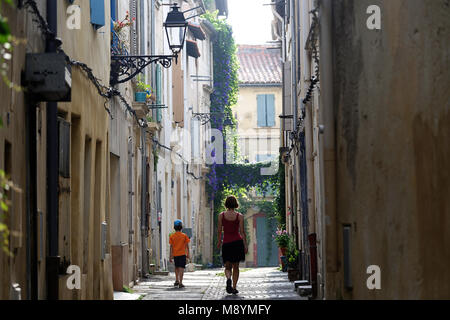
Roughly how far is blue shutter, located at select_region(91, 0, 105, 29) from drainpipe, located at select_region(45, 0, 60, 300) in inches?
122

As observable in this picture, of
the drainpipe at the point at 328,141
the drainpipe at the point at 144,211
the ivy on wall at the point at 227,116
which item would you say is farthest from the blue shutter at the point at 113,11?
the ivy on wall at the point at 227,116

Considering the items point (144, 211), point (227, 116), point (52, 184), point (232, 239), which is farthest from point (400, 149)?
point (227, 116)

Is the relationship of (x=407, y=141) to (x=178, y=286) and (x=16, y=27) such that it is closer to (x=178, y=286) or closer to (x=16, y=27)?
(x=16, y=27)

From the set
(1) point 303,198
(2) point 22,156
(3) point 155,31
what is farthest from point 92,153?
(3) point 155,31

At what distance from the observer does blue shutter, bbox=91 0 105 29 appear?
12.2 meters

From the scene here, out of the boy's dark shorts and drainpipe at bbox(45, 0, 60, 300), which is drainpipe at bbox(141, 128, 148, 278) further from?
drainpipe at bbox(45, 0, 60, 300)

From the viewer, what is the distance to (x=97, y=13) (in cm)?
1231

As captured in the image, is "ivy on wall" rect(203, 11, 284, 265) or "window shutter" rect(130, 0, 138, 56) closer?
"window shutter" rect(130, 0, 138, 56)

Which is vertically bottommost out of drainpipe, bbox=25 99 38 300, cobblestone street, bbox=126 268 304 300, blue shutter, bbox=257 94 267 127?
cobblestone street, bbox=126 268 304 300

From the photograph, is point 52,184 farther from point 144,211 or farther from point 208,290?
point 144,211

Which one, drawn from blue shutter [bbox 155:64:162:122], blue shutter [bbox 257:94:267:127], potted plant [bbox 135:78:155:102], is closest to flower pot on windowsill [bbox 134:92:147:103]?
potted plant [bbox 135:78:155:102]

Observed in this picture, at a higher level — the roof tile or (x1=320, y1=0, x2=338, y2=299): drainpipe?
the roof tile

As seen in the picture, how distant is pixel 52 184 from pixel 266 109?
1616 inches

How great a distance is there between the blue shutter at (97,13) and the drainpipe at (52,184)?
10.1ft
